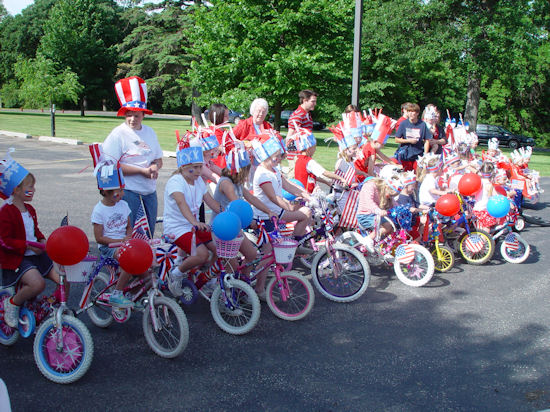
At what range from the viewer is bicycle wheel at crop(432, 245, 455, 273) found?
21.6 ft

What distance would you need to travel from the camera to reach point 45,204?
933cm

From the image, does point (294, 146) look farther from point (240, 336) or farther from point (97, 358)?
point (97, 358)

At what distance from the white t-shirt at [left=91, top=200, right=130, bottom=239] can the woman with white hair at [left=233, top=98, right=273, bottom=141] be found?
3083 mm

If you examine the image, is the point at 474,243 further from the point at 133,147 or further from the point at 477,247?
the point at 133,147

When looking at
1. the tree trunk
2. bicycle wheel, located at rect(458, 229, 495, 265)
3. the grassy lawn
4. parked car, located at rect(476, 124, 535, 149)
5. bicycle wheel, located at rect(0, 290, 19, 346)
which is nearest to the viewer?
bicycle wheel, located at rect(0, 290, 19, 346)

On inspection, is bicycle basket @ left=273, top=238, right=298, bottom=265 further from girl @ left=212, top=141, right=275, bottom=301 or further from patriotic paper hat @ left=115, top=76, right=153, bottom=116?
patriotic paper hat @ left=115, top=76, right=153, bottom=116

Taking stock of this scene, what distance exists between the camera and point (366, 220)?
6.12m

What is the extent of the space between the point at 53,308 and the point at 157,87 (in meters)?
38.0

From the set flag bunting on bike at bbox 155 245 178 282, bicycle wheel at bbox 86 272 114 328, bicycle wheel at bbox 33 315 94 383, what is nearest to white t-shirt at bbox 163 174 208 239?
flag bunting on bike at bbox 155 245 178 282

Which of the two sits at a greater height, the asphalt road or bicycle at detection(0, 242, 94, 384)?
bicycle at detection(0, 242, 94, 384)

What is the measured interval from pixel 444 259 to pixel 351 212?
145cm

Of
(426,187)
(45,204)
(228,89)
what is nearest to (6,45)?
(228,89)

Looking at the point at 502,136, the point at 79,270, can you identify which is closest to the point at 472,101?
the point at 502,136

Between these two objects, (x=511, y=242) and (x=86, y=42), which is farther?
(x=86, y=42)
